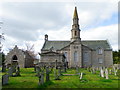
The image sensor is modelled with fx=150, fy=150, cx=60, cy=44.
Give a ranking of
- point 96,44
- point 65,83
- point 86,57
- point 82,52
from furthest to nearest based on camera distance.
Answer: point 96,44 → point 86,57 → point 82,52 → point 65,83

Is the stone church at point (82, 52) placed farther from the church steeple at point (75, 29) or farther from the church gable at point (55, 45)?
the church gable at point (55, 45)

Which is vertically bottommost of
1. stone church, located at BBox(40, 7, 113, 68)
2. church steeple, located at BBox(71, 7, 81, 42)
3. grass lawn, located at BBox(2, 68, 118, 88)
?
grass lawn, located at BBox(2, 68, 118, 88)

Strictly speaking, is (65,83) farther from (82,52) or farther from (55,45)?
(55,45)

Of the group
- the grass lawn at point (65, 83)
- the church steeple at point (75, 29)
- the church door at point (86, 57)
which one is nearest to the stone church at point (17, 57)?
the church steeple at point (75, 29)

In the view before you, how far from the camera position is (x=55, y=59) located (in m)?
39.3

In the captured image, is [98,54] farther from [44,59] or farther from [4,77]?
[4,77]

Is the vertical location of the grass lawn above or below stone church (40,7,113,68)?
below

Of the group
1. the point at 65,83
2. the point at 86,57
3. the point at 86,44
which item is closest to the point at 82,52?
the point at 86,57

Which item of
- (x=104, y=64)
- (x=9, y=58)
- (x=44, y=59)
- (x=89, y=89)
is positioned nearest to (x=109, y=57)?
(x=104, y=64)

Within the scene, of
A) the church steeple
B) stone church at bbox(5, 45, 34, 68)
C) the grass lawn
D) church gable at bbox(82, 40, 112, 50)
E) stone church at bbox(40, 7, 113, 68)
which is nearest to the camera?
the grass lawn

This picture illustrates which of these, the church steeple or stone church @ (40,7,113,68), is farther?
the church steeple

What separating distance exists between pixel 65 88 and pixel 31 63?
46109 millimetres

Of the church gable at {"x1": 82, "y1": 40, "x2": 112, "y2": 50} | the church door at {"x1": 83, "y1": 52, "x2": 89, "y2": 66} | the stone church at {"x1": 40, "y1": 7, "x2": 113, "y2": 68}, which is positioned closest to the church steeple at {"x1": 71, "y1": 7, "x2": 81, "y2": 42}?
the stone church at {"x1": 40, "y1": 7, "x2": 113, "y2": 68}

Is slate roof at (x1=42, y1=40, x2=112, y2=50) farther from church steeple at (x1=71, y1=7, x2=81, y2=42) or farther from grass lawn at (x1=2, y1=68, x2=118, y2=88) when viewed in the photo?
grass lawn at (x1=2, y1=68, x2=118, y2=88)
